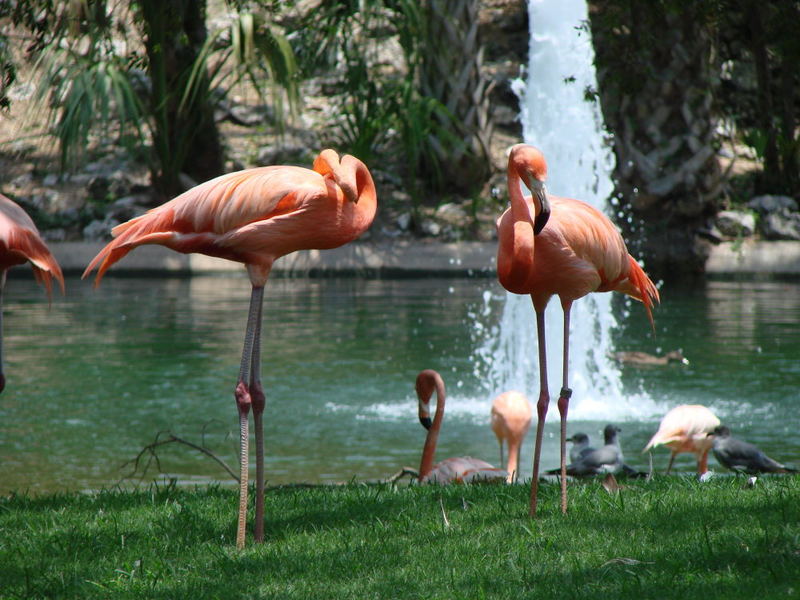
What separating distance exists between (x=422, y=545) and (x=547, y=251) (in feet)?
4.09

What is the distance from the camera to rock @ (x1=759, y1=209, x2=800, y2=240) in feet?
59.0

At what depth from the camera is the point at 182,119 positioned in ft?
63.1

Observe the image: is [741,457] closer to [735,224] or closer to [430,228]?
[735,224]

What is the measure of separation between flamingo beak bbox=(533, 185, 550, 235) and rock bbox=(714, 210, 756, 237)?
14897mm

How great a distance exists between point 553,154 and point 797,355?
3.31m

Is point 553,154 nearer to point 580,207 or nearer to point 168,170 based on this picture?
point 580,207

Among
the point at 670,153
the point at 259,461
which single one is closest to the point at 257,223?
the point at 259,461

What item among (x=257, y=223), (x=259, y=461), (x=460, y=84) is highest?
(x=460, y=84)

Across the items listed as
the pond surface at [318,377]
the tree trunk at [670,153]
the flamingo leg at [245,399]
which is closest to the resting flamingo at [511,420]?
the pond surface at [318,377]

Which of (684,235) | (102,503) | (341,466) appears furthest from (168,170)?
(102,503)

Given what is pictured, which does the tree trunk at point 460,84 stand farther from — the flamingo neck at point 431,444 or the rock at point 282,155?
the flamingo neck at point 431,444

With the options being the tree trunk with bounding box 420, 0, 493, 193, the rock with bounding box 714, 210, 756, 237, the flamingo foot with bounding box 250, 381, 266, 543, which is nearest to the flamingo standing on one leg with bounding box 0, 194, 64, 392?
the flamingo foot with bounding box 250, 381, 266, 543

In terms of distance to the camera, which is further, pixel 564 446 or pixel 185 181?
pixel 185 181

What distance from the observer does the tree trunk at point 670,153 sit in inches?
639
